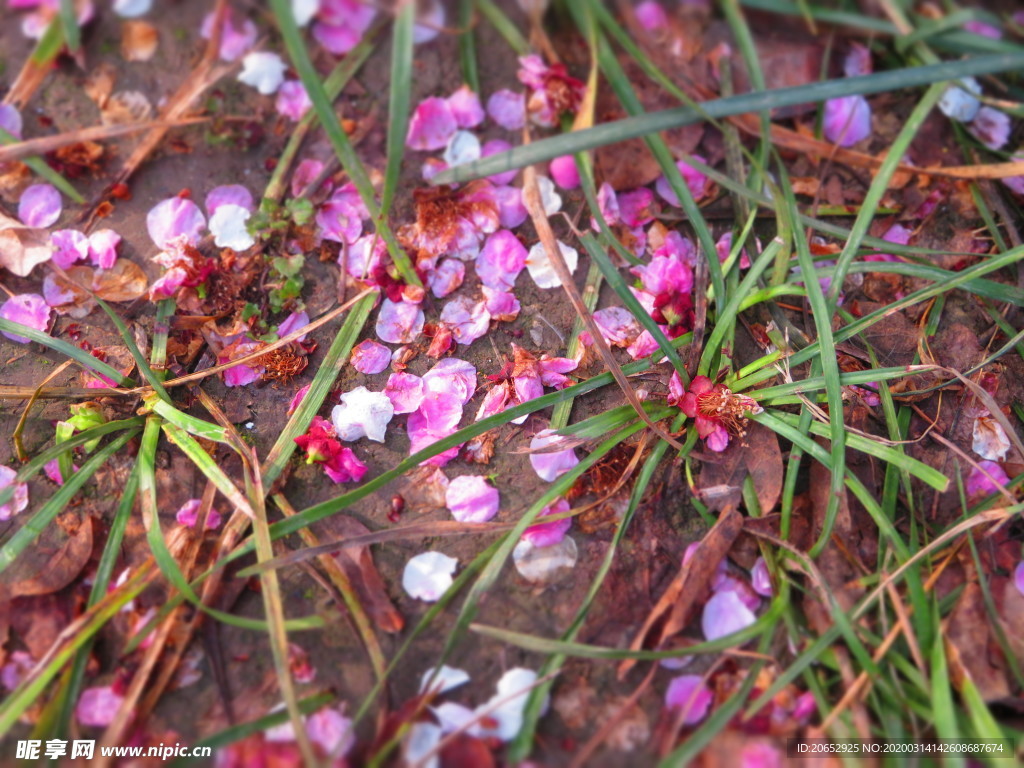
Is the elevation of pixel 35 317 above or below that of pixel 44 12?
below

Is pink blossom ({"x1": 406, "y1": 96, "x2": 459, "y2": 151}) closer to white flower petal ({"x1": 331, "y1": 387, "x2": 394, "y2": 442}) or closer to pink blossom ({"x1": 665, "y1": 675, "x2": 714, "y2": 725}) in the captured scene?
white flower petal ({"x1": 331, "y1": 387, "x2": 394, "y2": 442})

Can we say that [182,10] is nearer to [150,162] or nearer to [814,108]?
[150,162]

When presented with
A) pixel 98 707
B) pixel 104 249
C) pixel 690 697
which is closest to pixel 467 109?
pixel 104 249

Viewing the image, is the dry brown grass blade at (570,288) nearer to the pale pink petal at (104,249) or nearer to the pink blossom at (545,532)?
the pink blossom at (545,532)

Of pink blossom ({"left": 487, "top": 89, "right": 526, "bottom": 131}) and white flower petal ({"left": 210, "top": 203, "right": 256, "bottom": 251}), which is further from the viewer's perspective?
pink blossom ({"left": 487, "top": 89, "right": 526, "bottom": 131})

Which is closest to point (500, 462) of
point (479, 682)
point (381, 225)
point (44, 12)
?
point (479, 682)

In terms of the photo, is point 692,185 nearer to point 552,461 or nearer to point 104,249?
point 552,461

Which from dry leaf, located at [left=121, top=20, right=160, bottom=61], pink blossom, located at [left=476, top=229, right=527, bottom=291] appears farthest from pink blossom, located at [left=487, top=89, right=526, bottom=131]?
dry leaf, located at [left=121, top=20, right=160, bottom=61]
